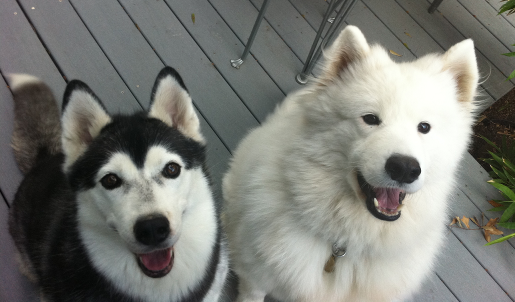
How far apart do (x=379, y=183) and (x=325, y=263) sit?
1.84 ft

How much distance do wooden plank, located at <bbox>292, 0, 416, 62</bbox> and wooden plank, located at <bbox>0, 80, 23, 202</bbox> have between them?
8.20ft

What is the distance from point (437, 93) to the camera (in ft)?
3.96

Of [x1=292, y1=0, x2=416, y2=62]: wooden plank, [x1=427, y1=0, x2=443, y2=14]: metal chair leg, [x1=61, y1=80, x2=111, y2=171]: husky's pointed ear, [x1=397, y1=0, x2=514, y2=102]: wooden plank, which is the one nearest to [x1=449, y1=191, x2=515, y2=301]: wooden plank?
[x1=397, y1=0, x2=514, y2=102]: wooden plank

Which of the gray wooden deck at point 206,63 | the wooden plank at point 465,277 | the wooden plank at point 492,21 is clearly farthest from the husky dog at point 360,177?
the wooden plank at point 492,21

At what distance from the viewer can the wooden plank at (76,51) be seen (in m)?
2.26

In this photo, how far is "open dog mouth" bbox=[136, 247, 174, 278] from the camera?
1109 millimetres

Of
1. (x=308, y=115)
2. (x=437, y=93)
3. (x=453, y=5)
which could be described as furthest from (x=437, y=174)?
(x=453, y=5)

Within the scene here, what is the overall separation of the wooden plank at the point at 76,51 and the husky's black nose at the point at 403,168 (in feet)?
6.25

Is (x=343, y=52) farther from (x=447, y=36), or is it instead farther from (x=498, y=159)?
(x=447, y=36)

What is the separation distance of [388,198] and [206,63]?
1.84 metres

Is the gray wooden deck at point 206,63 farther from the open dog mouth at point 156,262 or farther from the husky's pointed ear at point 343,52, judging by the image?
the husky's pointed ear at point 343,52

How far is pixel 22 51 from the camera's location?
88.6 inches

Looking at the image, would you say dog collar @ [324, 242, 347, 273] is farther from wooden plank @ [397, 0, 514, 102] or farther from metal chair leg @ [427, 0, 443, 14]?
metal chair leg @ [427, 0, 443, 14]

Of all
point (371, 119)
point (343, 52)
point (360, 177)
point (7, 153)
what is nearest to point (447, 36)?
point (343, 52)
